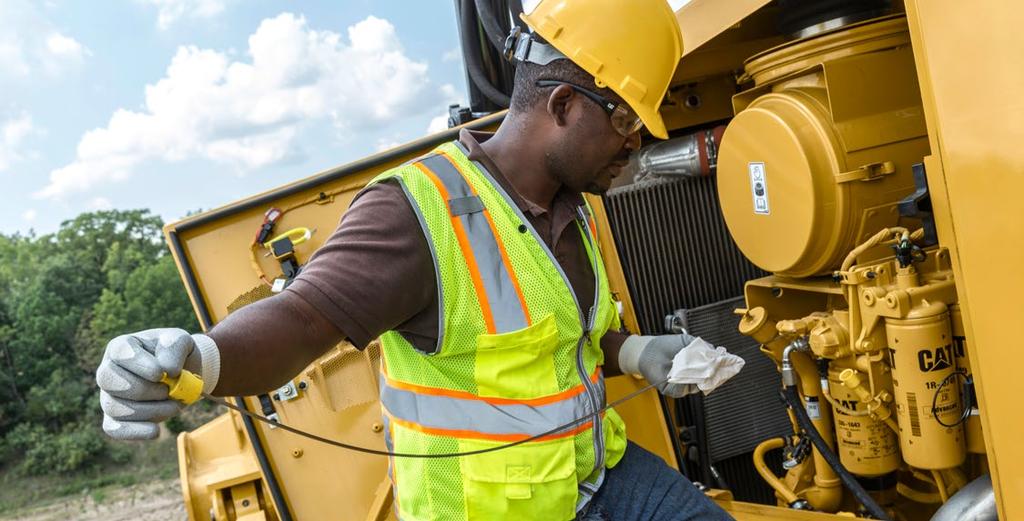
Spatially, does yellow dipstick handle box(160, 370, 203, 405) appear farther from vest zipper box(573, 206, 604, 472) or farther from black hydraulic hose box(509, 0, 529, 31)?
black hydraulic hose box(509, 0, 529, 31)

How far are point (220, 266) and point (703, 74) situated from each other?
179 cm

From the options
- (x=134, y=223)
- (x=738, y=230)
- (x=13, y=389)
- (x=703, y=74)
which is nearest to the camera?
(x=738, y=230)

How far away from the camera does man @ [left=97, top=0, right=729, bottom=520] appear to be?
1.56 m

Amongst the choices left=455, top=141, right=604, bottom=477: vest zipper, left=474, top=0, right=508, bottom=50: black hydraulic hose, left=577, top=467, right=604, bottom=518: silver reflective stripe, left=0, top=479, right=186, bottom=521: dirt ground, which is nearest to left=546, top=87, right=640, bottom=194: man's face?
left=455, top=141, right=604, bottom=477: vest zipper

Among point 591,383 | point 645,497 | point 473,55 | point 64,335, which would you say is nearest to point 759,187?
point 591,383

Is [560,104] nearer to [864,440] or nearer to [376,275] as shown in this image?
[376,275]

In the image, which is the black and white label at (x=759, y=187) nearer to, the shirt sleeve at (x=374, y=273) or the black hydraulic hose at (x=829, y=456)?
the black hydraulic hose at (x=829, y=456)

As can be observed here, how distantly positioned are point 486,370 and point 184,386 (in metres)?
0.66

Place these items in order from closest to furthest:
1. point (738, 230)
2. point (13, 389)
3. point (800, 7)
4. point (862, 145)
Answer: point (862, 145) < point (800, 7) < point (738, 230) < point (13, 389)

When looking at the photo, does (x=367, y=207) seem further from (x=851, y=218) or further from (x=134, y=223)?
(x=134, y=223)

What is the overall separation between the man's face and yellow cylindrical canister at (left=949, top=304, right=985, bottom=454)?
2.73ft

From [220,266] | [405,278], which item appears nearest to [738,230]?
[405,278]

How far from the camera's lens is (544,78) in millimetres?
1914

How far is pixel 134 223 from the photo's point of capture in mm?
12711
